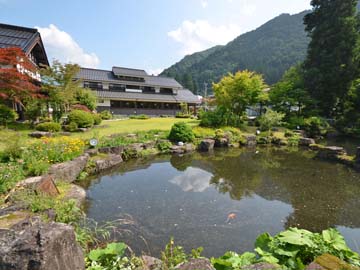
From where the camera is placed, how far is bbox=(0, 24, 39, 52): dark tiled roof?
1266cm

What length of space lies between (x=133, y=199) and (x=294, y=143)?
11.4m

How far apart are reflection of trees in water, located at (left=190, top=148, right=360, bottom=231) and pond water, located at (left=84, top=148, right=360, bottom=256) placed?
0.8 inches

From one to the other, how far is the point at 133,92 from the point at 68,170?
21944 millimetres

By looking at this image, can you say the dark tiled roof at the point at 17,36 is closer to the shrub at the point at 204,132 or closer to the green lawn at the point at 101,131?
the green lawn at the point at 101,131

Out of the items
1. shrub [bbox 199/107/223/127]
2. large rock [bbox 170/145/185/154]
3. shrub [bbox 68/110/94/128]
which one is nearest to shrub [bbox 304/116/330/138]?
shrub [bbox 199/107/223/127]

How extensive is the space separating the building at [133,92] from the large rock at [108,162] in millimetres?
16691

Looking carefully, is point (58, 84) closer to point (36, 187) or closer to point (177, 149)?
point (177, 149)

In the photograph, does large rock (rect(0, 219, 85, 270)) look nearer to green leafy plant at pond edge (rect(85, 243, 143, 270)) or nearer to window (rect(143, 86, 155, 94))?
green leafy plant at pond edge (rect(85, 243, 143, 270))

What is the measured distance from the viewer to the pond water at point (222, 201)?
3404 millimetres

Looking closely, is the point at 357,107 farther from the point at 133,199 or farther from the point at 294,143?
the point at 133,199

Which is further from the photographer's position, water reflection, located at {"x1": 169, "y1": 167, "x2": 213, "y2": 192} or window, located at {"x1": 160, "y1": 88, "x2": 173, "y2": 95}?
window, located at {"x1": 160, "y1": 88, "x2": 173, "y2": 95}

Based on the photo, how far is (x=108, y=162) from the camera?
7.29 m

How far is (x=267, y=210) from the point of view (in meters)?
4.30

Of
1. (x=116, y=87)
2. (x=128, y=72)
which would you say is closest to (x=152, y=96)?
(x=116, y=87)
